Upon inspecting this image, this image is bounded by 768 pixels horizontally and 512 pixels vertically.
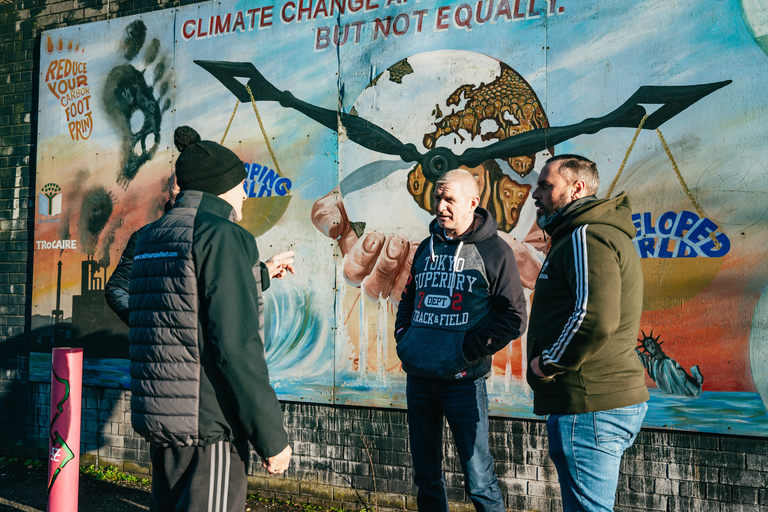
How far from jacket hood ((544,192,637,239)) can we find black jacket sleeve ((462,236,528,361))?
54 centimetres

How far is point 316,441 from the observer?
15.5 ft

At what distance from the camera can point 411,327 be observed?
328 centimetres

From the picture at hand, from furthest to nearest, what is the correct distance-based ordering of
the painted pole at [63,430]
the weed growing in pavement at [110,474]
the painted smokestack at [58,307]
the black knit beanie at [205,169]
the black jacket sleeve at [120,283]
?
the painted smokestack at [58,307] < the weed growing in pavement at [110,474] < the painted pole at [63,430] < the black jacket sleeve at [120,283] < the black knit beanie at [205,169]

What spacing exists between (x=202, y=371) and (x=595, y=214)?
1.67 m

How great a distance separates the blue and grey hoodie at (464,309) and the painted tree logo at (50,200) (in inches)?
159

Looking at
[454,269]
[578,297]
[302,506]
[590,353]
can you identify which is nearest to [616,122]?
[454,269]

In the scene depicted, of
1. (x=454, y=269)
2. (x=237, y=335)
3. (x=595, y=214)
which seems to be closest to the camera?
(x=237, y=335)

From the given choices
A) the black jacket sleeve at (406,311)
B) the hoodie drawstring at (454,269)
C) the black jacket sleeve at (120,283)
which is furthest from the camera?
the black jacket sleeve at (120,283)

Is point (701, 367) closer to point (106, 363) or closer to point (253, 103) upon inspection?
point (253, 103)

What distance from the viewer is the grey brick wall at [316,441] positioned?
376 cm

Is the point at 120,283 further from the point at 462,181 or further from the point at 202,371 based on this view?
the point at 462,181

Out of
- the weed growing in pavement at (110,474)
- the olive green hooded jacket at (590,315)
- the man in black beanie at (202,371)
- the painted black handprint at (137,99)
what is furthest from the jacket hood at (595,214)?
the weed growing in pavement at (110,474)

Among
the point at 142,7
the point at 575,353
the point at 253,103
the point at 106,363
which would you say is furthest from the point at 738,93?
the point at 106,363

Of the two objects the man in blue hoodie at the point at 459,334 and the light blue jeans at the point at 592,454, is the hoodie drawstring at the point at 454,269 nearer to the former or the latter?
the man in blue hoodie at the point at 459,334
